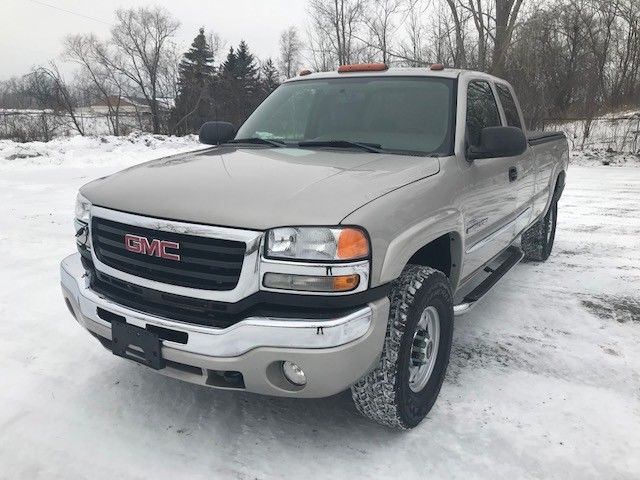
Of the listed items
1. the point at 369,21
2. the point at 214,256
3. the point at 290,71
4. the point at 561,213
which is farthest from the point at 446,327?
the point at 290,71

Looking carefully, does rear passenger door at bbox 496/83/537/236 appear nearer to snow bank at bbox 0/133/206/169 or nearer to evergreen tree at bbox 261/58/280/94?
snow bank at bbox 0/133/206/169

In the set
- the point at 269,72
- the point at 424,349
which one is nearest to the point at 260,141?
the point at 424,349

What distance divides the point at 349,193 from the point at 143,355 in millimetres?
1177

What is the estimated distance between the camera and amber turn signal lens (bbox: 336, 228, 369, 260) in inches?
80.3

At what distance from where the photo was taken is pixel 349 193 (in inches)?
88.4

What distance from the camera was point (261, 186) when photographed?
2.33 m

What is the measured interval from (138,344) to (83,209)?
855mm

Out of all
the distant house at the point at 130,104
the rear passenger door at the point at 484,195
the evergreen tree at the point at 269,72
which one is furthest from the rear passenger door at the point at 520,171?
the evergreen tree at the point at 269,72

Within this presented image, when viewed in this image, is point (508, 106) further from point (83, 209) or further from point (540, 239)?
point (83, 209)

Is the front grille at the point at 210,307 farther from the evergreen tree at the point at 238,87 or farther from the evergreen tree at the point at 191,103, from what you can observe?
the evergreen tree at the point at 191,103

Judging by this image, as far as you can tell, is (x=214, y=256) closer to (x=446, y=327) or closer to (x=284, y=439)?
(x=284, y=439)

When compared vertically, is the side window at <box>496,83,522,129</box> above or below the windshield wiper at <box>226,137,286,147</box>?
above

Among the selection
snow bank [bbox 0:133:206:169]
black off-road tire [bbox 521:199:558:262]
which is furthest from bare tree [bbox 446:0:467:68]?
black off-road tire [bbox 521:199:558:262]

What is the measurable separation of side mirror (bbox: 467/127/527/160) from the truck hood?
39 centimetres
